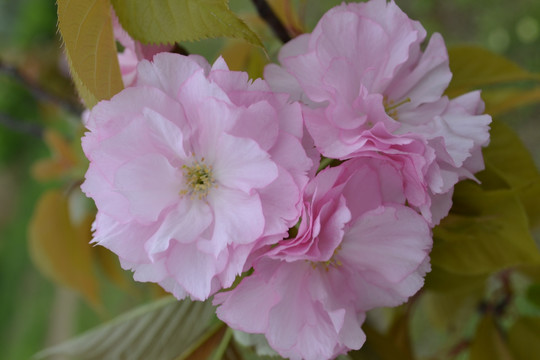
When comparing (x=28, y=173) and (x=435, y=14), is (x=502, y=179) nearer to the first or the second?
(x=435, y=14)

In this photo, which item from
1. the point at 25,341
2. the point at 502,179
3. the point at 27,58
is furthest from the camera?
the point at 27,58

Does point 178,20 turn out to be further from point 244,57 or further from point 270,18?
point 244,57

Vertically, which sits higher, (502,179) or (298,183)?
(298,183)

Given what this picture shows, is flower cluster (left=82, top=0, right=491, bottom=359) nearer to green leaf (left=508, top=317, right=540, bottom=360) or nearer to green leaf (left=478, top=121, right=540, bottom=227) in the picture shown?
green leaf (left=478, top=121, right=540, bottom=227)

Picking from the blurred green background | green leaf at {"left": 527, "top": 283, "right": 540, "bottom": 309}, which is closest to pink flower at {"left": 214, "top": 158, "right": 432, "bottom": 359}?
green leaf at {"left": 527, "top": 283, "right": 540, "bottom": 309}

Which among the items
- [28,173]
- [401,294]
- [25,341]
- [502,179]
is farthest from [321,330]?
[28,173]
